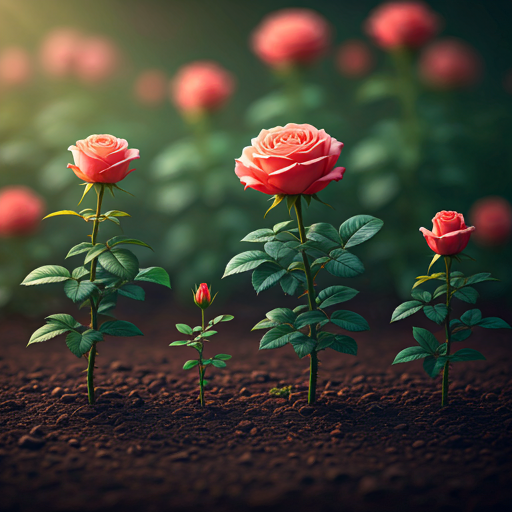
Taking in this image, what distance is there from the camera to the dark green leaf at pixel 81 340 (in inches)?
73.6

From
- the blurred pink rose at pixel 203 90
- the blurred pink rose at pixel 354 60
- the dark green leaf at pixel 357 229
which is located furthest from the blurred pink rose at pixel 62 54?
the dark green leaf at pixel 357 229

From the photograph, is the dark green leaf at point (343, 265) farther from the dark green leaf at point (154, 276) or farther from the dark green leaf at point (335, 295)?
the dark green leaf at point (154, 276)

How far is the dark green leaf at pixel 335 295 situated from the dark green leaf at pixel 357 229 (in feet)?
0.52

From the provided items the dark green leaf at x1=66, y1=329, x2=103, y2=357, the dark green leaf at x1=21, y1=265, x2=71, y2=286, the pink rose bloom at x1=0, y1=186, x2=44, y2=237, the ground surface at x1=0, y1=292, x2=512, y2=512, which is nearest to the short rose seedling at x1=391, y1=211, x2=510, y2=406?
the ground surface at x1=0, y1=292, x2=512, y2=512

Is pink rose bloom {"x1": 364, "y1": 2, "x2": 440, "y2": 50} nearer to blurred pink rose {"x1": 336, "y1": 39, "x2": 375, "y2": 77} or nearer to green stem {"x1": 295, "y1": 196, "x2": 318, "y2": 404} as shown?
blurred pink rose {"x1": 336, "y1": 39, "x2": 375, "y2": 77}

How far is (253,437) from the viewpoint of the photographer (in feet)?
6.31

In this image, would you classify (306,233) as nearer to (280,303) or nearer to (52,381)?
(52,381)

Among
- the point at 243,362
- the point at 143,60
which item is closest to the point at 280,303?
the point at 243,362

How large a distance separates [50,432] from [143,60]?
398cm

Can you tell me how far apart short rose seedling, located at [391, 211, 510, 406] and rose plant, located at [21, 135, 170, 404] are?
85 centimetres

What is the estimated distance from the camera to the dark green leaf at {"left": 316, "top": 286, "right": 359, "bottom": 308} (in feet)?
6.40

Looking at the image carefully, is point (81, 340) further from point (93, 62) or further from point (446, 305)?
point (93, 62)

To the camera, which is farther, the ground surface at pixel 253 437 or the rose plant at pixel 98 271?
the rose plant at pixel 98 271

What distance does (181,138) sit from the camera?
4598mm
